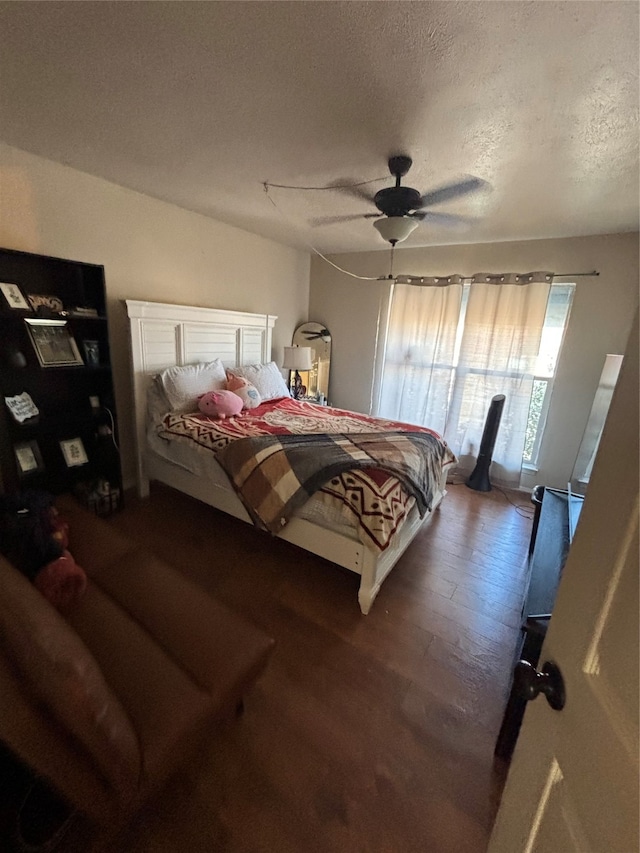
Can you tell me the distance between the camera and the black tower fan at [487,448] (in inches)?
128

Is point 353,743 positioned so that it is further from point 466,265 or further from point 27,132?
point 466,265

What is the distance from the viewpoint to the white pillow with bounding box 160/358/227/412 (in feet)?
9.03

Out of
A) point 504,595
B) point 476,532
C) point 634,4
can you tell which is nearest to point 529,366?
point 476,532

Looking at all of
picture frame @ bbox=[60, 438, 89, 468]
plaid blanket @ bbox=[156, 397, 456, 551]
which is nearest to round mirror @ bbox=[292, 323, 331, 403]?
plaid blanket @ bbox=[156, 397, 456, 551]

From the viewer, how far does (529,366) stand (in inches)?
126

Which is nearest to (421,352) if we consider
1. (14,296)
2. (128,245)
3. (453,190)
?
(453,190)

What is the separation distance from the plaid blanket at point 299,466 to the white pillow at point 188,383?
0.79m

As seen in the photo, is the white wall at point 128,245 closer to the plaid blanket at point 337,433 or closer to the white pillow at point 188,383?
the white pillow at point 188,383

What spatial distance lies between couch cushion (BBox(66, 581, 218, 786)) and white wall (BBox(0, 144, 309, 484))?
6.49 feet

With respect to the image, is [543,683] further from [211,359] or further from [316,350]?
[316,350]

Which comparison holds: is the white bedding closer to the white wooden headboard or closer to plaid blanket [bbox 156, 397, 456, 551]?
plaid blanket [bbox 156, 397, 456, 551]

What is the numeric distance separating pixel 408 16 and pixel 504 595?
2.53 metres

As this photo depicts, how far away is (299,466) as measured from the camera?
1989mm

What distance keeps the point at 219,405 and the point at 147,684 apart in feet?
6.43
